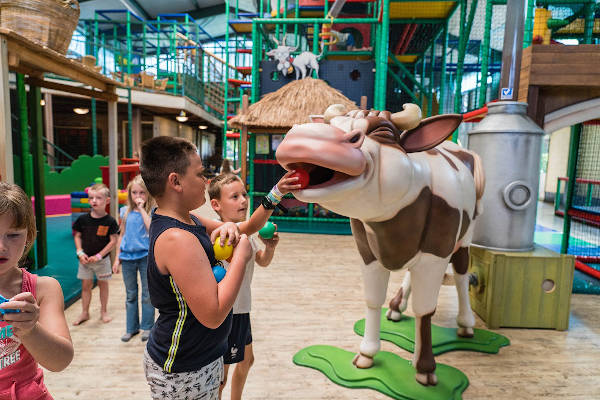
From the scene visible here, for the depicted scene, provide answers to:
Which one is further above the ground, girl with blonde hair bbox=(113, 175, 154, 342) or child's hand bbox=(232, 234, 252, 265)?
child's hand bbox=(232, 234, 252, 265)

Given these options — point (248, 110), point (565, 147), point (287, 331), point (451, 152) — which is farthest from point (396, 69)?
point (287, 331)

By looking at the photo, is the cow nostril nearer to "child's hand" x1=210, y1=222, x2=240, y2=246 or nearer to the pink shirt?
"child's hand" x1=210, y1=222, x2=240, y2=246

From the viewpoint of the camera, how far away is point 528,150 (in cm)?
282

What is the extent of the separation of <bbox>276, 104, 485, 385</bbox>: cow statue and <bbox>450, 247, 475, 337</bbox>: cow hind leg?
9.0 inches

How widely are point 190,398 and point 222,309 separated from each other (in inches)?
17.3

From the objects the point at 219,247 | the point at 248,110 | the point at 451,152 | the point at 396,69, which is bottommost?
the point at 219,247

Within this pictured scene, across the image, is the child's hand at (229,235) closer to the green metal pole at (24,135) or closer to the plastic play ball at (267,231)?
the plastic play ball at (267,231)

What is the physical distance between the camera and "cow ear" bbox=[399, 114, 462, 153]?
1.71 m

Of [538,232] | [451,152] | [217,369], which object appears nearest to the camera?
[217,369]

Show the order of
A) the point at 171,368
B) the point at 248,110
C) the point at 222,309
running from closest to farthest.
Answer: the point at 222,309, the point at 171,368, the point at 248,110

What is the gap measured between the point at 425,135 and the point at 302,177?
2.17 ft

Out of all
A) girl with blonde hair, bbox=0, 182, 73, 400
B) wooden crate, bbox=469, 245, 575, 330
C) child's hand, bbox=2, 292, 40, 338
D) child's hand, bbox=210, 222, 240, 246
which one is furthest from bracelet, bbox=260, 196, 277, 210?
wooden crate, bbox=469, 245, 575, 330

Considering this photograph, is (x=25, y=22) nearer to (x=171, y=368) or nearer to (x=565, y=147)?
(x=171, y=368)

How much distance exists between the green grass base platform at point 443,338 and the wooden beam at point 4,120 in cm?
260
